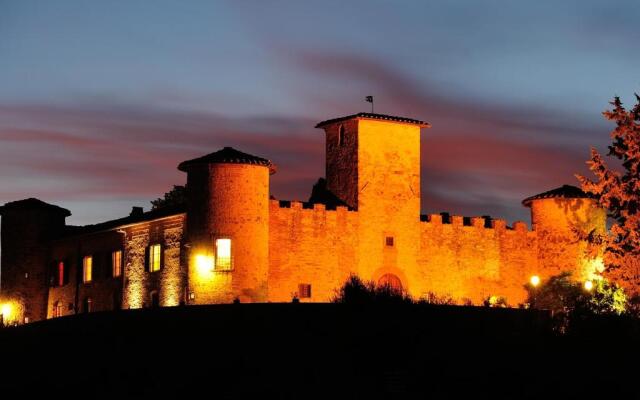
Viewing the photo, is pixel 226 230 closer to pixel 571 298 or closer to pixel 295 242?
pixel 295 242

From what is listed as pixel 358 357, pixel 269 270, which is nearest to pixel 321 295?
pixel 269 270

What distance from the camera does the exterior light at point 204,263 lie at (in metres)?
50.6

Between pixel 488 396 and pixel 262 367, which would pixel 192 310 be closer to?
pixel 262 367

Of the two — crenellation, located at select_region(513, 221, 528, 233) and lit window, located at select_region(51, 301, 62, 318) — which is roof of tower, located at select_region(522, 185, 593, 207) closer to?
crenellation, located at select_region(513, 221, 528, 233)

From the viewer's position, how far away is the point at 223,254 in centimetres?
5062

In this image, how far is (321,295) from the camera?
5303 cm

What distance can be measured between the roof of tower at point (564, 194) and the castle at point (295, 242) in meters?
0.06

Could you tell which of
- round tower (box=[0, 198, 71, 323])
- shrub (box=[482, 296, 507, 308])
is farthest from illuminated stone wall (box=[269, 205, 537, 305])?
round tower (box=[0, 198, 71, 323])

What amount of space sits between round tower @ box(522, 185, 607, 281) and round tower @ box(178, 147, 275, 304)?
43.9 feet

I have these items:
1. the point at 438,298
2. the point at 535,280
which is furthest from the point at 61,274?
the point at 535,280

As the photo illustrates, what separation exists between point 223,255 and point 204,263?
73 cm

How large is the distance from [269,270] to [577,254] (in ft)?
45.4

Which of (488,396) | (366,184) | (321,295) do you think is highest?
(366,184)

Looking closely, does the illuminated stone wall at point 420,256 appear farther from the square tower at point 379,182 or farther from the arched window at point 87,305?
the arched window at point 87,305
